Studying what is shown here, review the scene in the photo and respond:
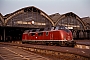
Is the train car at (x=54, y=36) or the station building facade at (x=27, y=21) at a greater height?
the station building facade at (x=27, y=21)

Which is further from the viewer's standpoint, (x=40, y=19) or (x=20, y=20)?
(x=40, y=19)

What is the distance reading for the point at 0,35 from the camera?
182 ft

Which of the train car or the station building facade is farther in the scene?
the station building facade

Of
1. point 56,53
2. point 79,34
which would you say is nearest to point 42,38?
point 56,53

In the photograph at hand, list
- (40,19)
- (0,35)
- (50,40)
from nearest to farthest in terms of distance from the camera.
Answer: (50,40) < (40,19) < (0,35)

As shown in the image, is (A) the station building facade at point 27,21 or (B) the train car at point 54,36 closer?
(B) the train car at point 54,36

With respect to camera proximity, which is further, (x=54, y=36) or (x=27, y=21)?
(x=27, y=21)

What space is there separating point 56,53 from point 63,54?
1.42 metres

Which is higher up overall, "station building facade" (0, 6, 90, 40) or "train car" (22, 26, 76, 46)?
"station building facade" (0, 6, 90, 40)

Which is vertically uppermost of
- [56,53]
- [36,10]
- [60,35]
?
[36,10]

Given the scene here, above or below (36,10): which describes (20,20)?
below

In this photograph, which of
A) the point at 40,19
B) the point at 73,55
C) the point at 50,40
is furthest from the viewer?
the point at 40,19

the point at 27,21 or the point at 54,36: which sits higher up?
the point at 27,21

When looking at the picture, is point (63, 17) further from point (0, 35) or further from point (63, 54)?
point (63, 54)
